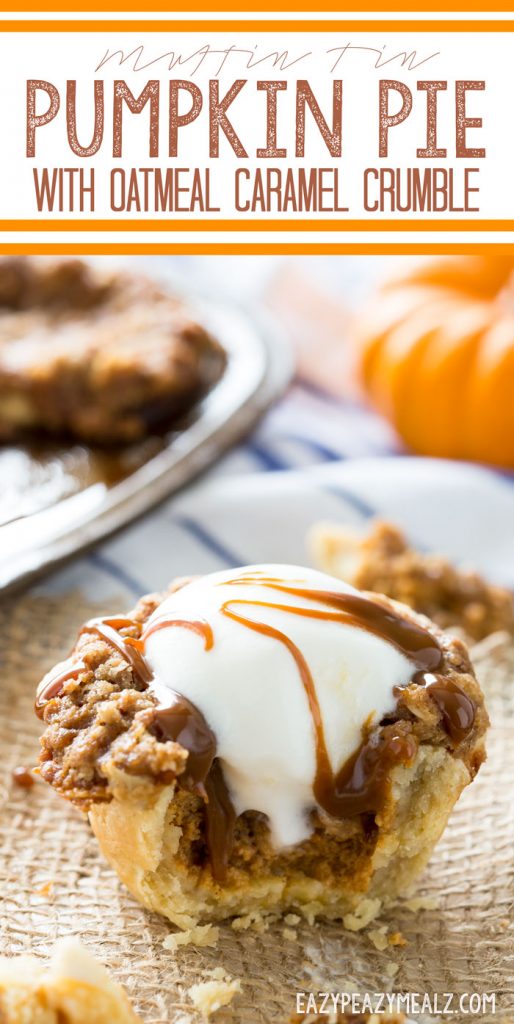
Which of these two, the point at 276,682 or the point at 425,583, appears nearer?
the point at 276,682

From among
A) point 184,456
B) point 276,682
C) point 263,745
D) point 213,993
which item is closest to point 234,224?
point 184,456

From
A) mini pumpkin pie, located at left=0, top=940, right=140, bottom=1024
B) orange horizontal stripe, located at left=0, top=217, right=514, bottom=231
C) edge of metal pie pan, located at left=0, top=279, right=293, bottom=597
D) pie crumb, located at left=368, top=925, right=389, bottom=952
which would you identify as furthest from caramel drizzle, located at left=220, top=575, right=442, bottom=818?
edge of metal pie pan, located at left=0, top=279, right=293, bottom=597

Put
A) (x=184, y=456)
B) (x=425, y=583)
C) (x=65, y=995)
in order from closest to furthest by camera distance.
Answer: (x=65, y=995), (x=425, y=583), (x=184, y=456)

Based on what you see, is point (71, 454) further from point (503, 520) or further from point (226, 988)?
point (226, 988)
